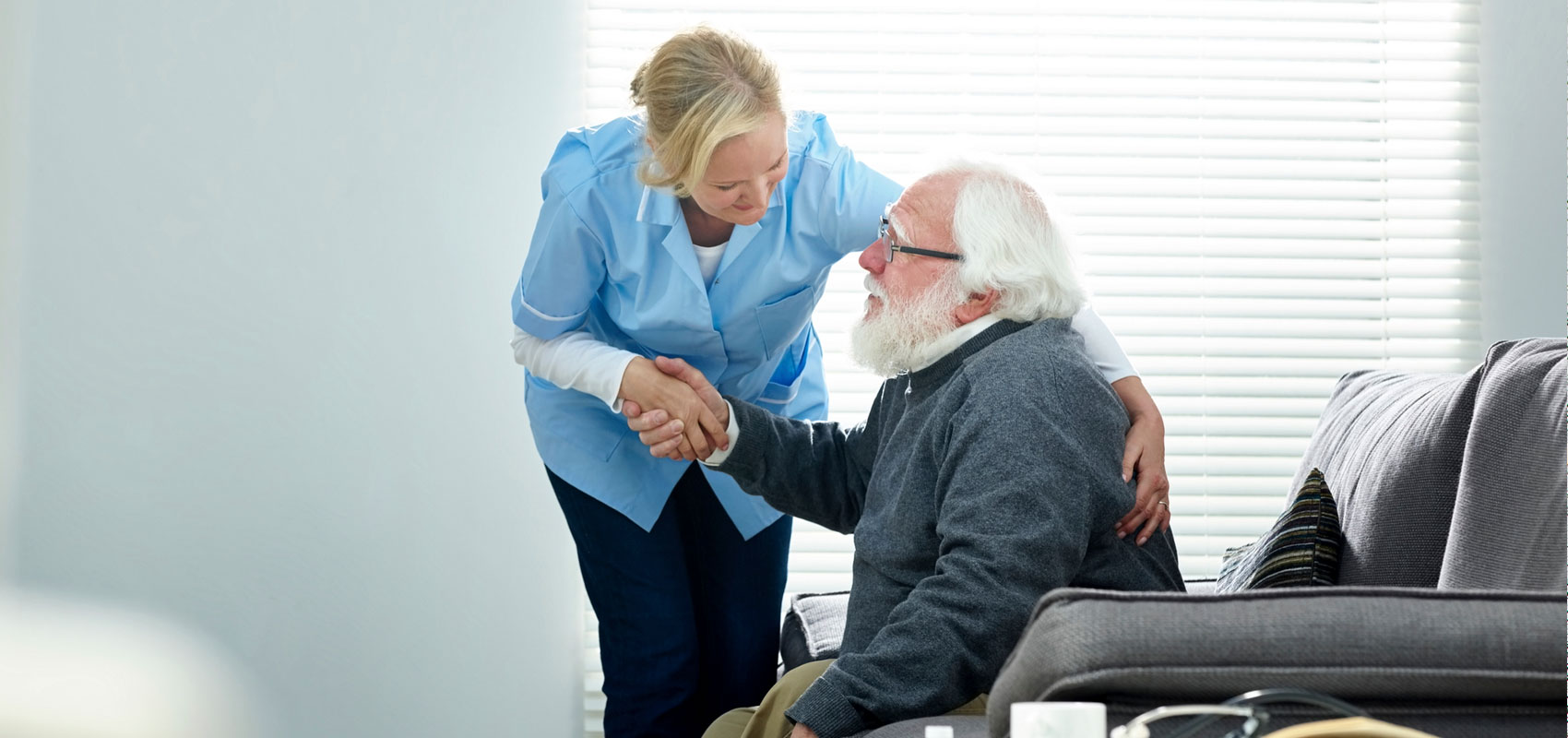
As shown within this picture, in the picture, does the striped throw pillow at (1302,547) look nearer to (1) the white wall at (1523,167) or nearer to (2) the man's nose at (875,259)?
(2) the man's nose at (875,259)

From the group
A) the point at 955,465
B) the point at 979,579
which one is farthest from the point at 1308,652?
the point at 955,465

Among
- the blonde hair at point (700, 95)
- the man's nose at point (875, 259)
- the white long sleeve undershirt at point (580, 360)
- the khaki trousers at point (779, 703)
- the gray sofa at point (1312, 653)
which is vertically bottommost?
the khaki trousers at point (779, 703)

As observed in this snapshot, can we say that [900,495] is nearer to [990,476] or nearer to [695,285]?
[990,476]

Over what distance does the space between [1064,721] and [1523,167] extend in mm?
2672

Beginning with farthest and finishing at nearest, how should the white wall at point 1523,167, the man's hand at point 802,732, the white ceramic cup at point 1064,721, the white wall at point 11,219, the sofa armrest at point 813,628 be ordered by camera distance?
the white wall at point 1523,167 < the white wall at point 11,219 < the sofa armrest at point 813,628 < the man's hand at point 802,732 < the white ceramic cup at point 1064,721

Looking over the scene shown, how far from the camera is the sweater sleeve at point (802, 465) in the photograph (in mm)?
1797

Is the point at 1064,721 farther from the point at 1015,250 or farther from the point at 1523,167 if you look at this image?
the point at 1523,167

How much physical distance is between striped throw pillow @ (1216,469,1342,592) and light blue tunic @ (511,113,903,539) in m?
0.71

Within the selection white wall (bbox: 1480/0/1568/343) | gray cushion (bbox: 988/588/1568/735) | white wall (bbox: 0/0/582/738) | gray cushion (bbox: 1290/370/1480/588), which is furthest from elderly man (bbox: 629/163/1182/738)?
white wall (bbox: 1480/0/1568/343)

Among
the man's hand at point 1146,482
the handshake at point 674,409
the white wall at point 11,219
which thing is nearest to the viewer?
the man's hand at point 1146,482

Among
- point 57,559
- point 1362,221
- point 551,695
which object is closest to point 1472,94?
point 1362,221

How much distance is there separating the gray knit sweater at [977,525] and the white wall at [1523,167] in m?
1.85

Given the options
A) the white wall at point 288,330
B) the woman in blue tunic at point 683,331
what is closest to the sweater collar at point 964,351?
the woman in blue tunic at point 683,331

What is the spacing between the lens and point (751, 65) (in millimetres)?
1700
